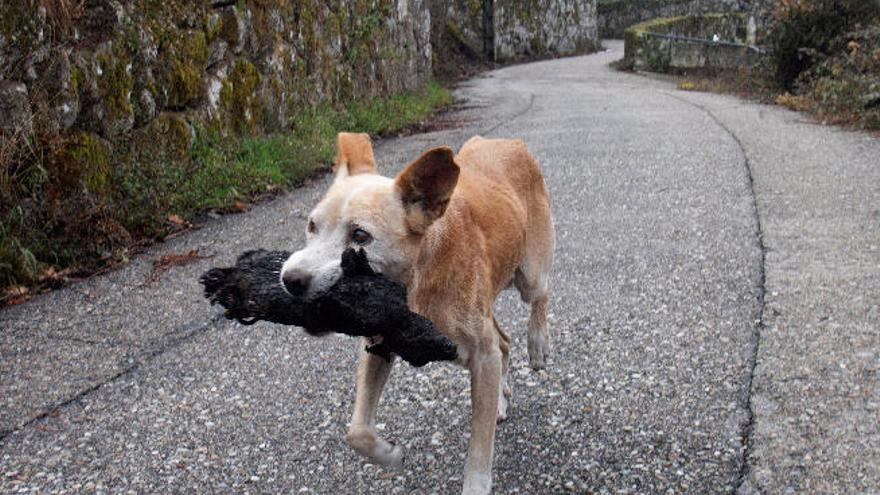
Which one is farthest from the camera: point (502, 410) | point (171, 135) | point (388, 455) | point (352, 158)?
point (171, 135)

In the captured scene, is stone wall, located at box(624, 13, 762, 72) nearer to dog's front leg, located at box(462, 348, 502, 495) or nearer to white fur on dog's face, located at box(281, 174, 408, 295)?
dog's front leg, located at box(462, 348, 502, 495)

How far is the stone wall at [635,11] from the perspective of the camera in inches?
1539

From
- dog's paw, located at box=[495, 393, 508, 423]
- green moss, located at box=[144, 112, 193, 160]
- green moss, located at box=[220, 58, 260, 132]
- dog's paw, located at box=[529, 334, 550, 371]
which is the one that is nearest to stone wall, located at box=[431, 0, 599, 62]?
green moss, located at box=[220, 58, 260, 132]

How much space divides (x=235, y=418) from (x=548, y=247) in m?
1.82

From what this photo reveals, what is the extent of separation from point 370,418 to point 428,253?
27.2 inches

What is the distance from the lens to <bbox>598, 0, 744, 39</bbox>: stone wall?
3909 cm

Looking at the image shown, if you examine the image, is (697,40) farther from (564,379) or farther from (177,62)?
(564,379)

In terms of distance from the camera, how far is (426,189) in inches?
129

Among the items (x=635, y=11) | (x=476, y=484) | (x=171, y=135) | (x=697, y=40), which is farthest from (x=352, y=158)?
(x=635, y=11)

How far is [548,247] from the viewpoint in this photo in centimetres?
490

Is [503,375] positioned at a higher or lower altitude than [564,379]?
higher

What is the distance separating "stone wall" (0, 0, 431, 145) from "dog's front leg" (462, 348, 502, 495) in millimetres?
4416

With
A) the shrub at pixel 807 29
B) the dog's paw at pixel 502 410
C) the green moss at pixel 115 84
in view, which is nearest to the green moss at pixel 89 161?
the green moss at pixel 115 84

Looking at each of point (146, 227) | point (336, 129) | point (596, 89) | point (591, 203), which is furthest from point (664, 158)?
point (596, 89)
